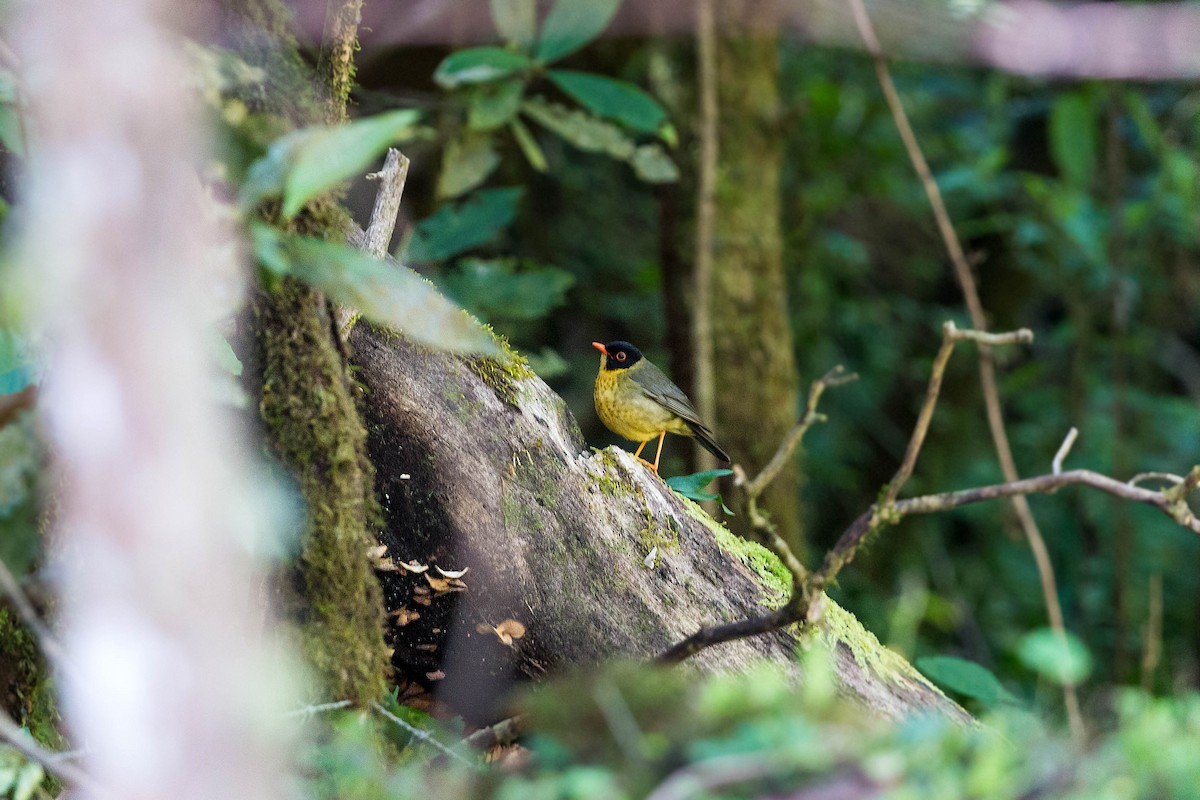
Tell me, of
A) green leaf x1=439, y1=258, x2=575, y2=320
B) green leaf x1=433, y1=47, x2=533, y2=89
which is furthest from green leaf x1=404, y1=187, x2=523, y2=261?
green leaf x1=433, y1=47, x2=533, y2=89

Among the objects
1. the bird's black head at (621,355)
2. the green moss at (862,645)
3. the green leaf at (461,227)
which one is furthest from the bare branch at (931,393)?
the bird's black head at (621,355)

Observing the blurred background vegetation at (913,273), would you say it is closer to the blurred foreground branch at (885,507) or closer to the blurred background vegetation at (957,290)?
the blurred background vegetation at (957,290)

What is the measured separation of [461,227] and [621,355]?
3.37ft

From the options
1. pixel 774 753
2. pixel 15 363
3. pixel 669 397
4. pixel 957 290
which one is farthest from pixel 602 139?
pixel 957 290

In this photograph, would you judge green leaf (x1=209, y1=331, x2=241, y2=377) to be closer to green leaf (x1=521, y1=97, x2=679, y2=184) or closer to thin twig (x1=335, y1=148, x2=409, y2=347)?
thin twig (x1=335, y1=148, x2=409, y2=347)

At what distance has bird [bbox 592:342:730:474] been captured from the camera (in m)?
4.26

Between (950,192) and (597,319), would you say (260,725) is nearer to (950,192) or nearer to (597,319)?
(597,319)

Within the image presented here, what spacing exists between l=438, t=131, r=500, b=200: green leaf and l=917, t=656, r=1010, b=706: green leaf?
265 centimetres

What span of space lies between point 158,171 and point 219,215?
0.31 m

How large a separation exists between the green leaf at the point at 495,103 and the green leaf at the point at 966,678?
2.46m

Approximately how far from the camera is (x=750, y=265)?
542 cm

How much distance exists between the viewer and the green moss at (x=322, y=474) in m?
1.62

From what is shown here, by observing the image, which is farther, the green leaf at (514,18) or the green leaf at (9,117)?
the green leaf at (514,18)

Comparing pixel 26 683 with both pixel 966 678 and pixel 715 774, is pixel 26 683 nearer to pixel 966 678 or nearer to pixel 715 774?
pixel 715 774
